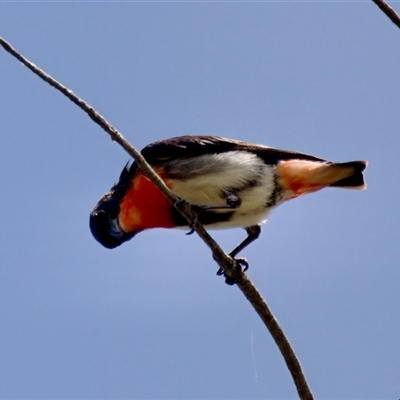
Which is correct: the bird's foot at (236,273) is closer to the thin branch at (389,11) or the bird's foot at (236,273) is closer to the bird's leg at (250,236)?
the bird's leg at (250,236)

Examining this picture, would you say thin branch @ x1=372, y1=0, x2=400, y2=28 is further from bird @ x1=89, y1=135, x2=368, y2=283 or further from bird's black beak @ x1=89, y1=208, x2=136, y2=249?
bird's black beak @ x1=89, y1=208, x2=136, y2=249

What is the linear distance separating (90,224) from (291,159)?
73.7 inches

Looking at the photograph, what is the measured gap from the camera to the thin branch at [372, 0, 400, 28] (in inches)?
117

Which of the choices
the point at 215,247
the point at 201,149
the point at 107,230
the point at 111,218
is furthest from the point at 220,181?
the point at 215,247

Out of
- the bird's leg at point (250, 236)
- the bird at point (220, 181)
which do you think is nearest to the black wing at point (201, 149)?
the bird at point (220, 181)

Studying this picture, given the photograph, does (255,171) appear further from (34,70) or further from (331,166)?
(34,70)

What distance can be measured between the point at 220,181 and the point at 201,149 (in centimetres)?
36

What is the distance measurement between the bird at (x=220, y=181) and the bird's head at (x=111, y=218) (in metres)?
0.01

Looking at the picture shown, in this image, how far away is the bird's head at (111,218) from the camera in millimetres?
6387

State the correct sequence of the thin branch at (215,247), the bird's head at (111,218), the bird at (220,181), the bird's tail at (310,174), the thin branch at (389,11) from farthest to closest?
the bird's head at (111,218) < the bird's tail at (310,174) < the bird at (220,181) < the thin branch at (215,247) < the thin branch at (389,11)

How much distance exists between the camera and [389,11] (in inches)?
117

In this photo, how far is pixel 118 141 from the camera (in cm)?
386

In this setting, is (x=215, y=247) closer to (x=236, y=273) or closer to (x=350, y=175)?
(x=236, y=273)

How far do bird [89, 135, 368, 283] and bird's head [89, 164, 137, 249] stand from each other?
0.01 meters
